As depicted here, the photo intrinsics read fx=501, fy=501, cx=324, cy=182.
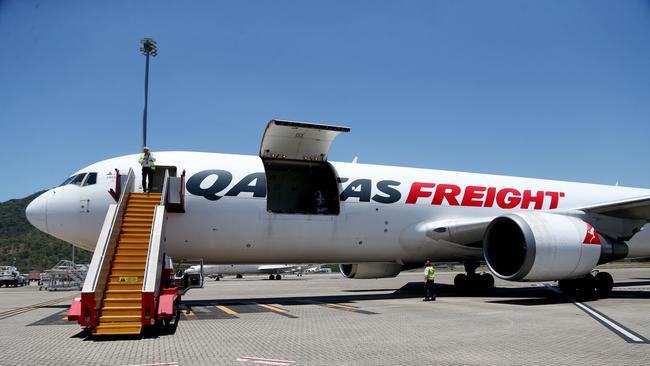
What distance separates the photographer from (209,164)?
14336 mm

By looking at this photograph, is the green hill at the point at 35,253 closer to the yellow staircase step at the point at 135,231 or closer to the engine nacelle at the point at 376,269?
the engine nacelle at the point at 376,269

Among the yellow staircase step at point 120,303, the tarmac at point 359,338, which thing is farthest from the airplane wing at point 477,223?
the yellow staircase step at point 120,303

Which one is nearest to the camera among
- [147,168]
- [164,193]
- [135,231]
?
[135,231]

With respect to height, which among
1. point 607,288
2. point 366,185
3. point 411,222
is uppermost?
point 366,185

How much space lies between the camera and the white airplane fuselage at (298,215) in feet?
44.7

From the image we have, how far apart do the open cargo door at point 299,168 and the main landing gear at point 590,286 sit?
334 inches

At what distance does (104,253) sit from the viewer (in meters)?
9.95

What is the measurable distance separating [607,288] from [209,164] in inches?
543

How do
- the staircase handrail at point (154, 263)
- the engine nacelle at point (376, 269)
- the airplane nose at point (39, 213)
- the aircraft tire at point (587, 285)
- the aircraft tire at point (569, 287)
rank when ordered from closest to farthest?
the staircase handrail at point (154, 263) < the airplane nose at point (39, 213) < the aircraft tire at point (587, 285) < the aircraft tire at point (569, 287) < the engine nacelle at point (376, 269)

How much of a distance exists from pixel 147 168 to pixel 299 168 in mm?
4847

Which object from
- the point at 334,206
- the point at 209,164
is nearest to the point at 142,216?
the point at 209,164

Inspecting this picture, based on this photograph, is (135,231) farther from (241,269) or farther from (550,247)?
(241,269)

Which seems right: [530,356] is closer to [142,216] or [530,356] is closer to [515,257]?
[142,216]

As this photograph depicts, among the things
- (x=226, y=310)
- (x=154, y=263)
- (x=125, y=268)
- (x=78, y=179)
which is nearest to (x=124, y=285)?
(x=125, y=268)
